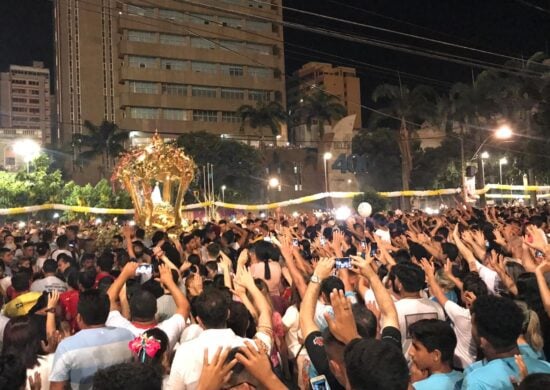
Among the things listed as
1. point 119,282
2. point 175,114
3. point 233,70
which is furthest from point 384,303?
point 233,70

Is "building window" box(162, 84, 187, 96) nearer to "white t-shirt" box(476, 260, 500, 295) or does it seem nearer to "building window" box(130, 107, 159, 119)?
"building window" box(130, 107, 159, 119)

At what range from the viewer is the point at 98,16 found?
76.8 m

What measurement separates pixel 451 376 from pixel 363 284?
253 centimetres

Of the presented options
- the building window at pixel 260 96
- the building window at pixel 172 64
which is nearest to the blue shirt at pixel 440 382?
the building window at pixel 172 64

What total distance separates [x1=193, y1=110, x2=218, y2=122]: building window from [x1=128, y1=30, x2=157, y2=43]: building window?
1039cm

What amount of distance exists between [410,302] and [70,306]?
137 inches

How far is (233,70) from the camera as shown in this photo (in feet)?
258

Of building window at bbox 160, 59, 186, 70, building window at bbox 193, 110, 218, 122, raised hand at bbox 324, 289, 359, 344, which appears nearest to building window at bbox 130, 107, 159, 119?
building window at bbox 193, 110, 218, 122

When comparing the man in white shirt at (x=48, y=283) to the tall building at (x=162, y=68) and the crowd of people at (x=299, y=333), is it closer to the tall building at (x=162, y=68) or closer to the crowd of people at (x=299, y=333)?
the crowd of people at (x=299, y=333)

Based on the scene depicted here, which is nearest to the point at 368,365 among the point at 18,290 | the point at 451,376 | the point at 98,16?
the point at 451,376

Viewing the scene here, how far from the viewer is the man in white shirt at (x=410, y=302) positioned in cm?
497

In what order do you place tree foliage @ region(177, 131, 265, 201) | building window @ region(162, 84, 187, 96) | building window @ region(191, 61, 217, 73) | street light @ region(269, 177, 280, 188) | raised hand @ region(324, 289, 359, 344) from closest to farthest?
raised hand @ region(324, 289, 359, 344), tree foliage @ region(177, 131, 265, 201), street light @ region(269, 177, 280, 188), building window @ region(162, 84, 187, 96), building window @ region(191, 61, 217, 73)

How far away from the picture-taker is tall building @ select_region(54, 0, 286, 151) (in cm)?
7350

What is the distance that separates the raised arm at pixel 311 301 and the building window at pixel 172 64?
74.0 metres
